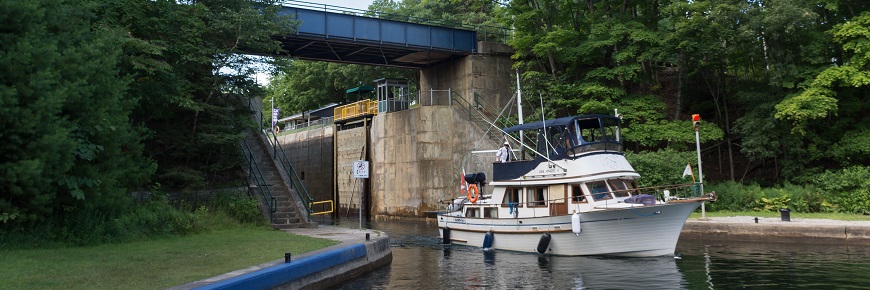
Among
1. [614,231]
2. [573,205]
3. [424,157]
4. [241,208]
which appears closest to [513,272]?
[614,231]

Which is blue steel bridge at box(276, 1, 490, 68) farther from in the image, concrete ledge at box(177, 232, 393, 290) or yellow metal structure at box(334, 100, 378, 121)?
concrete ledge at box(177, 232, 393, 290)

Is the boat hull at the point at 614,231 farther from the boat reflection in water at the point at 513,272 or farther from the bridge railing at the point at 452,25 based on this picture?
the bridge railing at the point at 452,25

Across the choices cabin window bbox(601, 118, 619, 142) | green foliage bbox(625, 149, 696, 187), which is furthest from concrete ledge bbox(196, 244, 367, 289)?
green foliage bbox(625, 149, 696, 187)

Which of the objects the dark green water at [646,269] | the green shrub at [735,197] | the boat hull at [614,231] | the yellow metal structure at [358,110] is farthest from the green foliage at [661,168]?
the yellow metal structure at [358,110]

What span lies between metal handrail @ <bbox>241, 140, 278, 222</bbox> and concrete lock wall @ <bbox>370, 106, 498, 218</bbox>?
12.7 metres

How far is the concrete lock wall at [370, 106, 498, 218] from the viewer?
1391 inches

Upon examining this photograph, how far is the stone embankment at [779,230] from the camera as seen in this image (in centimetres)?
2055

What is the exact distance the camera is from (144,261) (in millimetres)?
12320

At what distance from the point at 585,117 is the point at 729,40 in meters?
15.7

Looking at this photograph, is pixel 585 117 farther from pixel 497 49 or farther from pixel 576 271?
pixel 497 49

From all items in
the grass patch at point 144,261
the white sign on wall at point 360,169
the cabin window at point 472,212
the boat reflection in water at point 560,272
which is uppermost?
the white sign on wall at point 360,169

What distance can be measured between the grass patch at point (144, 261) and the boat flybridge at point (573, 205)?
707 centimetres

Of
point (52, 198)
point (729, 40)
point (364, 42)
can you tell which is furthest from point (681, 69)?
point (52, 198)

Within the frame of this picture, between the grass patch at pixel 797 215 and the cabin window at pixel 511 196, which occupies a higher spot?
the cabin window at pixel 511 196
